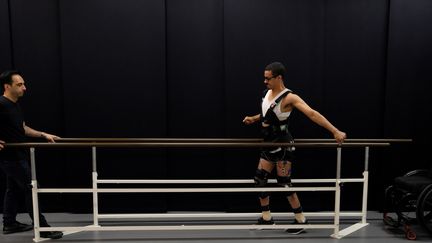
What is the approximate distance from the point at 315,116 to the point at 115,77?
1.91m

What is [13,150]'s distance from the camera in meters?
2.72

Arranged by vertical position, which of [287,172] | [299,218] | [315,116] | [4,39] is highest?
[4,39]

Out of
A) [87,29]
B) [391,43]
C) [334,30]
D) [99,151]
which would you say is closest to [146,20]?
[87,29]

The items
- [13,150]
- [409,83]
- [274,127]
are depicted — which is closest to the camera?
[13,150]

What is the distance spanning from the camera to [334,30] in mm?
3324

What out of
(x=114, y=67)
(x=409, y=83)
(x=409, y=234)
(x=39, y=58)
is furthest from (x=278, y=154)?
(x=39, y=58)

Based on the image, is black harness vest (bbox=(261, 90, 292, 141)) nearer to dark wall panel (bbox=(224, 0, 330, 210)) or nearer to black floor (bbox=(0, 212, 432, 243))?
dark wall panel (bbox=(224, 0, 330, 210))

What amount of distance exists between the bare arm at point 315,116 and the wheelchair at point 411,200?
840 millimetres

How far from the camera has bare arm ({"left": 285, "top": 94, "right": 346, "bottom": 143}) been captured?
2.56 meters

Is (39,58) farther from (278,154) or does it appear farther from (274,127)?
(278,154)

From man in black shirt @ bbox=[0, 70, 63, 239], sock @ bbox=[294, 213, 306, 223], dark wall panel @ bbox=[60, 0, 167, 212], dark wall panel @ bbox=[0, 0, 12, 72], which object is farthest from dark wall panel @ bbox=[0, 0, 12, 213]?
sock @ bbox=[294, 213, 306, 223]

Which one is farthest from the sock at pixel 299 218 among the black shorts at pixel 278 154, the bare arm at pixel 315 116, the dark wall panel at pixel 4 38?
the dark wall panel at pixel 4 38

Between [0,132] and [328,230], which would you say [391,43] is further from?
[0,132]

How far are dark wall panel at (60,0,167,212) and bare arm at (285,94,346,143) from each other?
1285 millimetres
